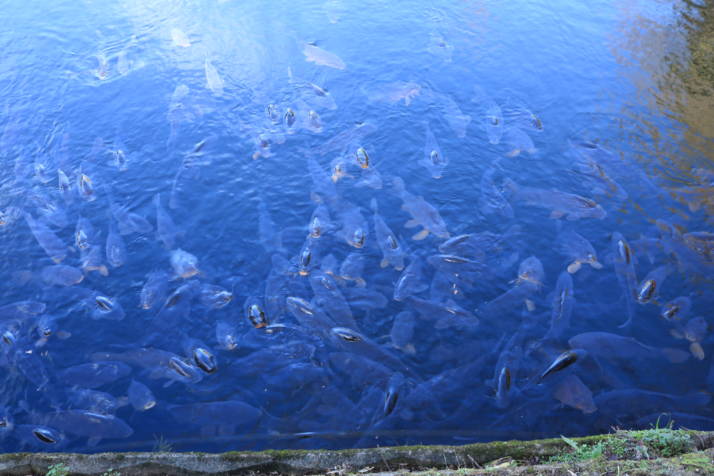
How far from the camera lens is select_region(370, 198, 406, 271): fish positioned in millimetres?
5996

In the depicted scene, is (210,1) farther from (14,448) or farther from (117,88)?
(14,448)

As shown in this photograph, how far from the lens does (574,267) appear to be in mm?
5891

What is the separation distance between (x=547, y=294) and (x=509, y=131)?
3094 mm

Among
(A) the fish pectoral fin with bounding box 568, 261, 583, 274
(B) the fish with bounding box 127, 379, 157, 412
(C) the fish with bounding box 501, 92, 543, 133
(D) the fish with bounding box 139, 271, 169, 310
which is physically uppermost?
(C) the fish with bounding box 501, 92, 543, 133

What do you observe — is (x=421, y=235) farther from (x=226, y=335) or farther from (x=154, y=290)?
(x=154, y=290)

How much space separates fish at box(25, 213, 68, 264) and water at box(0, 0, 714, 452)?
0.03m

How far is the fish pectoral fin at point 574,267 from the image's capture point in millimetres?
5853

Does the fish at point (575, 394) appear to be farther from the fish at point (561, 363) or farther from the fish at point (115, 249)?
the fish at point (115, 249)

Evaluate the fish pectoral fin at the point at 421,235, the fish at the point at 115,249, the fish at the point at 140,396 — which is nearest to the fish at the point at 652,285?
the fish pectoral fin at the point at 421,235

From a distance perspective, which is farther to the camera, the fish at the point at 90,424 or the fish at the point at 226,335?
the fish at the point at 226,335

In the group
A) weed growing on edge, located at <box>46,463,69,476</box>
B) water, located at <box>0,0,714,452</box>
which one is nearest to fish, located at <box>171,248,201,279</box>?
water, located at <box>0,0,714,452</box>

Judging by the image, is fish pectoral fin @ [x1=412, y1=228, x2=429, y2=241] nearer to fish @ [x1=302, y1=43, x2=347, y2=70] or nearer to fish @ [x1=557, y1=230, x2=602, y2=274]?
fish @ [x1=557, y1=230, x2=602, y2=274]

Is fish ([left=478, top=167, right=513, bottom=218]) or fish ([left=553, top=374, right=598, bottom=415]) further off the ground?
fish ([left=478, top=167, right=513, bottom=218])

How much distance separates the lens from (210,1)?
1180cm
